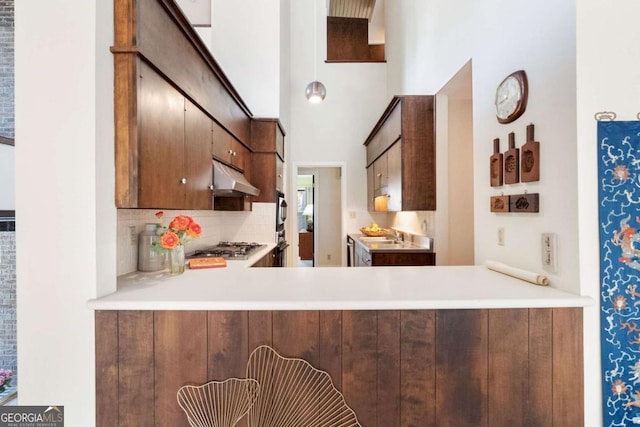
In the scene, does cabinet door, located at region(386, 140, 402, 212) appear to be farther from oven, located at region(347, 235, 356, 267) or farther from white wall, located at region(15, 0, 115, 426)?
white wall, located at region(15, 0, 115, 426)

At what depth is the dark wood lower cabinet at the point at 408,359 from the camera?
45.7 inches

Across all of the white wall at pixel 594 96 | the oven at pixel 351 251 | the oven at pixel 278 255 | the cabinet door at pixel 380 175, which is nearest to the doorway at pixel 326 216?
the oven at pixel 351 251

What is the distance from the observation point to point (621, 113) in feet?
3.98

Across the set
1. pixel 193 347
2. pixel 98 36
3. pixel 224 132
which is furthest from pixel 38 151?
pixel 224 132

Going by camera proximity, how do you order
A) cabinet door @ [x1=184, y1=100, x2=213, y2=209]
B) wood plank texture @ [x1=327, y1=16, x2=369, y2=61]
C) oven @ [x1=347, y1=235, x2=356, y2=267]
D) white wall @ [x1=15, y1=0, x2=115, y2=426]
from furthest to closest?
wood plank texture @ [x1=327, y1=16, x2=369, y2=61] < oven @ [x1=347, y1=235, x2=356, y2=267] < cabinet door @ [x1=184, y1=100, x2=213, y2=209] < white wall @ [x1=15, y1=0, x2=115, y2=426]

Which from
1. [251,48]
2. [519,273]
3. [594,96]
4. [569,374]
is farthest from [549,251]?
[251,48]

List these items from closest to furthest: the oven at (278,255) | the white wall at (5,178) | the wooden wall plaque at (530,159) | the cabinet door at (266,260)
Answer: the wooden wall plaque at (530,159) < the white wall at (5,178) < the cabinet door at (266,260) < the oven at (278,255)

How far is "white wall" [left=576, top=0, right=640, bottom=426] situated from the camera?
118 cm

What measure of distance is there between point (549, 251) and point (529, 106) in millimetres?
747

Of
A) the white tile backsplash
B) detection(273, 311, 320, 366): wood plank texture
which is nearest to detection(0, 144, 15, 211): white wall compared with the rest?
the white tile backsplash

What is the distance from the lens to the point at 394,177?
3.28 meters

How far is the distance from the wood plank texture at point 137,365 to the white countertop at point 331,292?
7cm

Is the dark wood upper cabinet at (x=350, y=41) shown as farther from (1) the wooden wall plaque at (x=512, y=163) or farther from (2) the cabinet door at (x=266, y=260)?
(1) the wooden wall plaque at (x=512, y=163)

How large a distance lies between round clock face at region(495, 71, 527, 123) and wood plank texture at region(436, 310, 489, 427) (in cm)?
110
